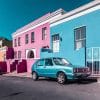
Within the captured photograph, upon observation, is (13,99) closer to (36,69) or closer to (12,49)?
(36,69)

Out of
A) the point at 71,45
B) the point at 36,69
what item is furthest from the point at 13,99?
the point at 71,45

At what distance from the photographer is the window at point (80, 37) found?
71.6ft

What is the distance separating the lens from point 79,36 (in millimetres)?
22516

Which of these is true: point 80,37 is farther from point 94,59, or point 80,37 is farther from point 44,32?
point 44,32

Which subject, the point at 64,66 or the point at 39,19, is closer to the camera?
the point at 64,66

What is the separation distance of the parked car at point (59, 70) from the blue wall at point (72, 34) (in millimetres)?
3554

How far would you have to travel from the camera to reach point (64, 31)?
24.6 metres

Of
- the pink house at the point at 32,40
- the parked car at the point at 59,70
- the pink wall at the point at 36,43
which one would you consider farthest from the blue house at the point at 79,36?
the pink wall at the point at 36,43

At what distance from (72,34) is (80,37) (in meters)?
1.21

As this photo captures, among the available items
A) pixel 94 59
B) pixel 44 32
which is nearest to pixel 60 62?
pixel 94 59

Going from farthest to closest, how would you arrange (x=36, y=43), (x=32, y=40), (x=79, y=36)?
(x=32, y=40)
(x=36, y=43)
(x=79, y=36)

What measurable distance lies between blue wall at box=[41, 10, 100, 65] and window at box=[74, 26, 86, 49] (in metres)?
0.36

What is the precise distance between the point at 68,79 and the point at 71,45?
823cm

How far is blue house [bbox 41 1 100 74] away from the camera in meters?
19.6
